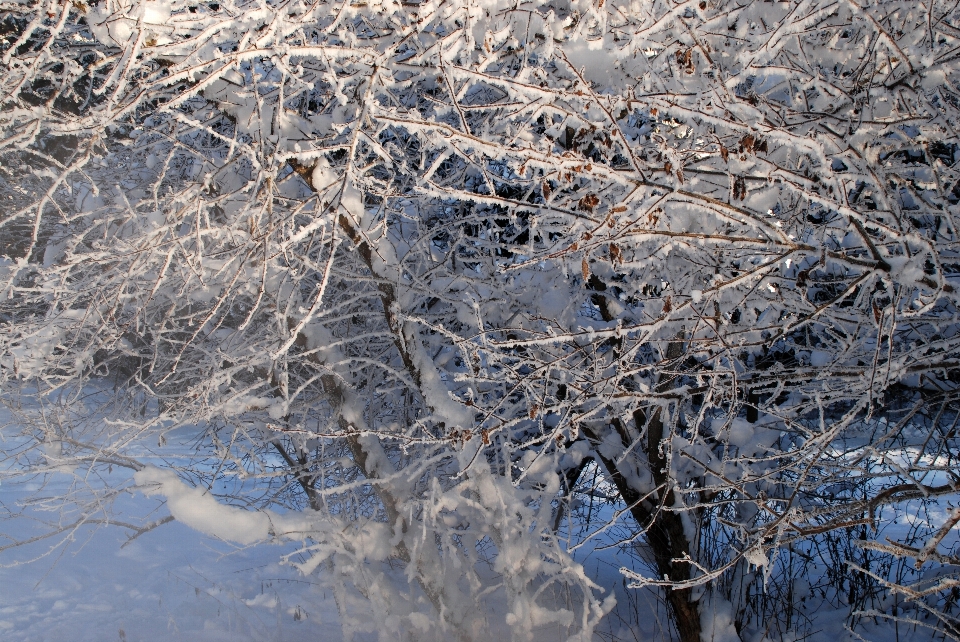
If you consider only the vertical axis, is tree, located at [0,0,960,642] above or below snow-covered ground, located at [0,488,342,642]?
above

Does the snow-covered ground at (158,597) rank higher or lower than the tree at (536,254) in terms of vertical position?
lower

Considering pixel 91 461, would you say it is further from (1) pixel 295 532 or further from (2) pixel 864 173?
(2) pixel 864 173

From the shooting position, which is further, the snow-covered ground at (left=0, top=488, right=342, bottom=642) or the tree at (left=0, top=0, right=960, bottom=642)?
the snow-covered ground at (left=0, top=488, right=342, bottom=642)

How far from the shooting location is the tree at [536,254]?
7.45 ft

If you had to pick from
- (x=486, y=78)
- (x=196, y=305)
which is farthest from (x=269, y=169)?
(x=196, y=305)

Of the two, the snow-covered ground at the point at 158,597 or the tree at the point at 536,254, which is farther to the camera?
the snow-covered ground at the point at 158,597

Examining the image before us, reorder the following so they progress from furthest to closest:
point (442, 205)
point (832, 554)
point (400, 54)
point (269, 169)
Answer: point (832, 554), point (442, 205), point (400, 54), point (269, 169)

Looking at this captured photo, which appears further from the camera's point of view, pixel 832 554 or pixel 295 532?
pixel 832 554

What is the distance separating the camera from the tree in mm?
2270

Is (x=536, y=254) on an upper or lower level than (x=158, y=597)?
upper

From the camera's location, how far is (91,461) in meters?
4.20

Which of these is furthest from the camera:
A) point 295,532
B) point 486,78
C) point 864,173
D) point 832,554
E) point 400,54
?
point 832,554

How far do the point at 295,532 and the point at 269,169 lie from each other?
92.1 inches

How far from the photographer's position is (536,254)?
3092 mm
